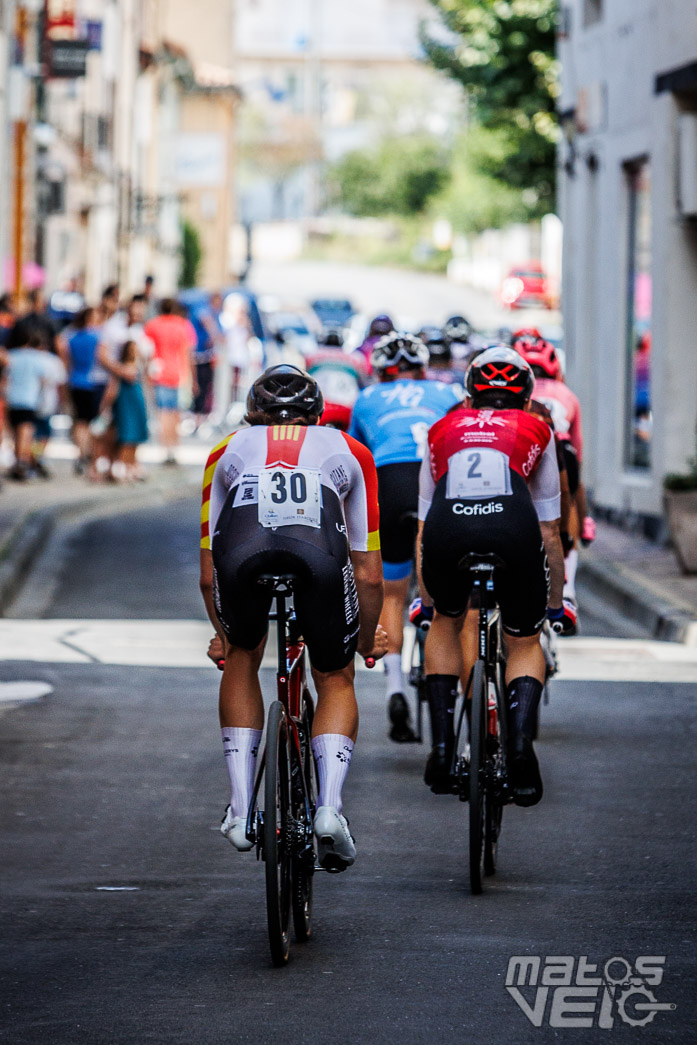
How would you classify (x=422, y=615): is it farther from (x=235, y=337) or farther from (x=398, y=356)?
(x=235, y=337)

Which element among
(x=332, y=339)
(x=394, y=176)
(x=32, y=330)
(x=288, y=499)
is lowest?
(x=288, y=499)

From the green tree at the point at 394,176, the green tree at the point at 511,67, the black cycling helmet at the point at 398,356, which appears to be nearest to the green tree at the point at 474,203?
the green tree at the point at 394,176

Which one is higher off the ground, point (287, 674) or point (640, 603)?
point (287, 674)

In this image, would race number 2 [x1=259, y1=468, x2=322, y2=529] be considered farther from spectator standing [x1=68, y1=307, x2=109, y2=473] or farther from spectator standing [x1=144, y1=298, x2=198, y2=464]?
spectator standing [x1=144, y1=298, x2=198, y2=464]

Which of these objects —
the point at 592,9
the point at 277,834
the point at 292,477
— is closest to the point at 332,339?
the point at 592,9

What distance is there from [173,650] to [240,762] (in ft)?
20.0

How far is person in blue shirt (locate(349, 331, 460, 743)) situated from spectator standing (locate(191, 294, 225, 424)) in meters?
19.7

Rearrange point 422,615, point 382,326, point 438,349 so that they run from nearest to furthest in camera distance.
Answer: point 422,615
point 438,349
point 382,326

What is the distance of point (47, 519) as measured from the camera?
60.2 ft

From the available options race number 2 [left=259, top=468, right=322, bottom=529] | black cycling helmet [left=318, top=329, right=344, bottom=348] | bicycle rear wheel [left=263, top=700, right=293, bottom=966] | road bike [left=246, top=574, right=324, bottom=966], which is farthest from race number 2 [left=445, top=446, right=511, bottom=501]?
black cycling helmet [left=318, top=329, right=344, bottom=348]

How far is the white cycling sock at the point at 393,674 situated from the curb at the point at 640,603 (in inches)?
133

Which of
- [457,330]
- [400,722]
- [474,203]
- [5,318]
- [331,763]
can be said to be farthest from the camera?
[474,203]

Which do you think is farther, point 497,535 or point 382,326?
point 382,326

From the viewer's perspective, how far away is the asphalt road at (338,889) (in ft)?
17.0
